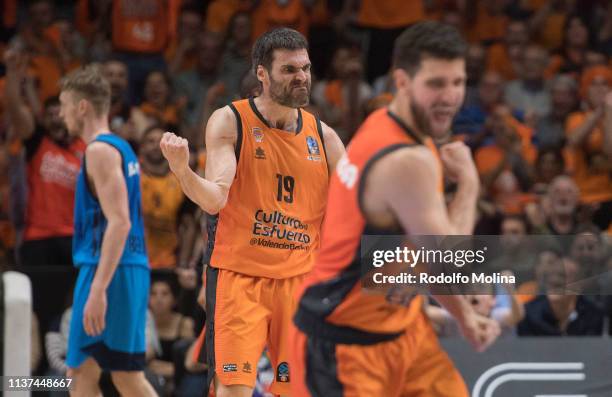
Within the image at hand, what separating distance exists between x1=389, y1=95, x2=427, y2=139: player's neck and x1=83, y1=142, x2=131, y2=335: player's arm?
2.98 metres

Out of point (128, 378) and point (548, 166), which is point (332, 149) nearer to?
point (128, 378)

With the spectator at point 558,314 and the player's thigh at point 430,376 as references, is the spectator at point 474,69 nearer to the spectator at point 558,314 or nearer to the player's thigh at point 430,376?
the spectator at point 558,314

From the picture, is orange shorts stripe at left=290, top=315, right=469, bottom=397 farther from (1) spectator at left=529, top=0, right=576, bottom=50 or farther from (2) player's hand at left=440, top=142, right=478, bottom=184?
(1) spectator at left=529, top=0, right=576, bottom=50

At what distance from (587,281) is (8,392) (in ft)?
16.1

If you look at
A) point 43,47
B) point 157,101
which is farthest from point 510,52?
point 43,47

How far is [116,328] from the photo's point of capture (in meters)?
7.11

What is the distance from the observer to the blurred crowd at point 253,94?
8.80 meters

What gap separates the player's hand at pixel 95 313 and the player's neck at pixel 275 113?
160 cm

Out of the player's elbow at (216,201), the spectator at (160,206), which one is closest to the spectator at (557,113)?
the spectator at (160,206)

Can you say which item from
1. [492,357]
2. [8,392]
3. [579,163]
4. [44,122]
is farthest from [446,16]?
[8,392]

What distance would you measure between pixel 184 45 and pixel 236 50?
613 millimetres

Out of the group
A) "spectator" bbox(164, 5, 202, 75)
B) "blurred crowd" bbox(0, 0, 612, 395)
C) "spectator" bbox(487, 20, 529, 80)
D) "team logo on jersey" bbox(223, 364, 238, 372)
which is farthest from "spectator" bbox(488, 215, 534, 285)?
"spectator" bbox(164, 5, 202, 75)

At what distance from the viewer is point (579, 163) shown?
11.6 m

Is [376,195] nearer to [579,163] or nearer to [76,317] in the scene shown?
[76,317]
